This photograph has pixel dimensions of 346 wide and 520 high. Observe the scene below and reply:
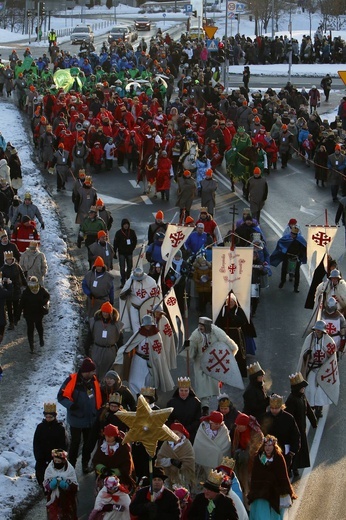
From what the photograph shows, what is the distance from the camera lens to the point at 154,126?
99.8ft

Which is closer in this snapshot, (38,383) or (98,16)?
(38,383)

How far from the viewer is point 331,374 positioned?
590 inches

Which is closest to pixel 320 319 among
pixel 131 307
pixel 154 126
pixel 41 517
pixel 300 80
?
pixel 131 307

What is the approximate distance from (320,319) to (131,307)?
262cm

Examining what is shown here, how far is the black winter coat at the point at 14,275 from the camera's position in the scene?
18078 mm

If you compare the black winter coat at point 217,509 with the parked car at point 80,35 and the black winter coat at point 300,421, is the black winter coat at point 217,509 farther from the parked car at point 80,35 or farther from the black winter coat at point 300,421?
the parked car at point 80,35

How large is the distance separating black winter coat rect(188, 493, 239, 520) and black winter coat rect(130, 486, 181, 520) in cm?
16

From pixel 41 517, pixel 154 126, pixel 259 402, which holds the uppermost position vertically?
pixel 154 126

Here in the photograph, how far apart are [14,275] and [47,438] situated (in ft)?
18.5

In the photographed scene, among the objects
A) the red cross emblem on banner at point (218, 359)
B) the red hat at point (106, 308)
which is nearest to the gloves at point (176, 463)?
the red cross emblem on banner at point (218, 359)

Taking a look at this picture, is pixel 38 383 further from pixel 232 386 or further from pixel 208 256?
pixel 208 256

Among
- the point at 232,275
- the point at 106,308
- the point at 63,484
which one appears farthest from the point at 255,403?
the point at 232,275

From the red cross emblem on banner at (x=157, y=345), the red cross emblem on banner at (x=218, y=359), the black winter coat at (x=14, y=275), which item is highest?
the black winter coat at (x=14, y=275)

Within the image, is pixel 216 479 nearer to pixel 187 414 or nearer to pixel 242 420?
pixel 242 420
